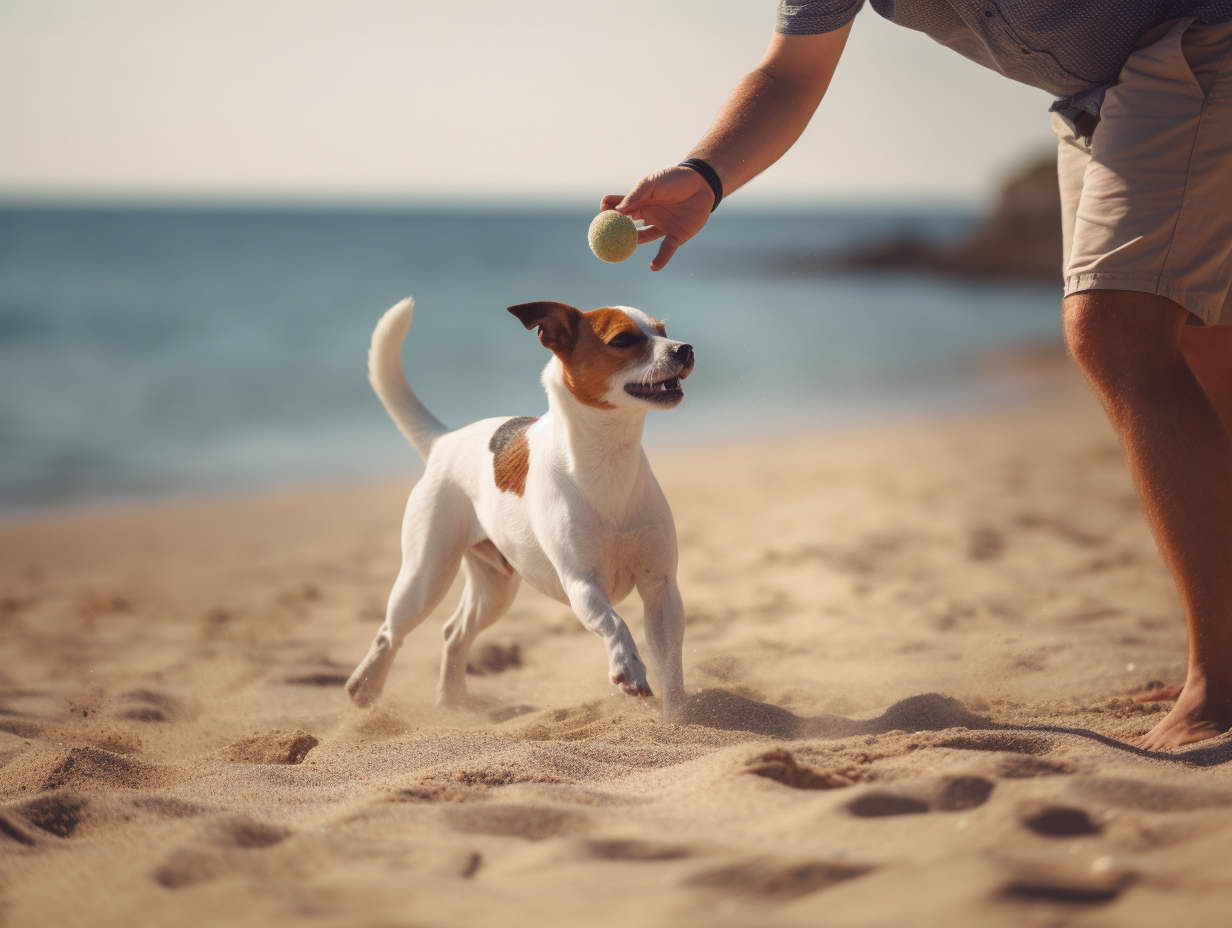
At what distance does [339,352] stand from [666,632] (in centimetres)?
1438

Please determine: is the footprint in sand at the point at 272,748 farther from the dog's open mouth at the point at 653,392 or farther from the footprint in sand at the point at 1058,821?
the footprint in sand at the point at 1058,821

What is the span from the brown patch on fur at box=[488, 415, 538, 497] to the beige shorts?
1.66 metres

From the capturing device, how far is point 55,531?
7.43 metres

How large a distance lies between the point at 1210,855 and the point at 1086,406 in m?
10.5

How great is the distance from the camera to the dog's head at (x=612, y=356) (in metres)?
3.26

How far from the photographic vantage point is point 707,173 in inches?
131

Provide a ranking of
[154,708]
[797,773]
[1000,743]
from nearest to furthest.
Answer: [797,773] < [1000,743] < [154,708]

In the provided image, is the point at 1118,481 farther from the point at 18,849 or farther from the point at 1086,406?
the point at 18,849

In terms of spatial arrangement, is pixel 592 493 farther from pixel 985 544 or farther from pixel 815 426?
pixel 815 426

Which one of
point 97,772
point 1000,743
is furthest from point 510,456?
point 1000,743

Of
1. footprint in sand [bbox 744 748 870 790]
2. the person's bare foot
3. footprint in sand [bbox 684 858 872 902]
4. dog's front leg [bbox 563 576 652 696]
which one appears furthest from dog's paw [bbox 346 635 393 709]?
the person's bare foot

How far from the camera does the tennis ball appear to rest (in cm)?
324

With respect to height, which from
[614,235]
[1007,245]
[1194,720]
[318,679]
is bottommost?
[318,679]

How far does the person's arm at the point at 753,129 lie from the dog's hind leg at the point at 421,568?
1.09 metres
